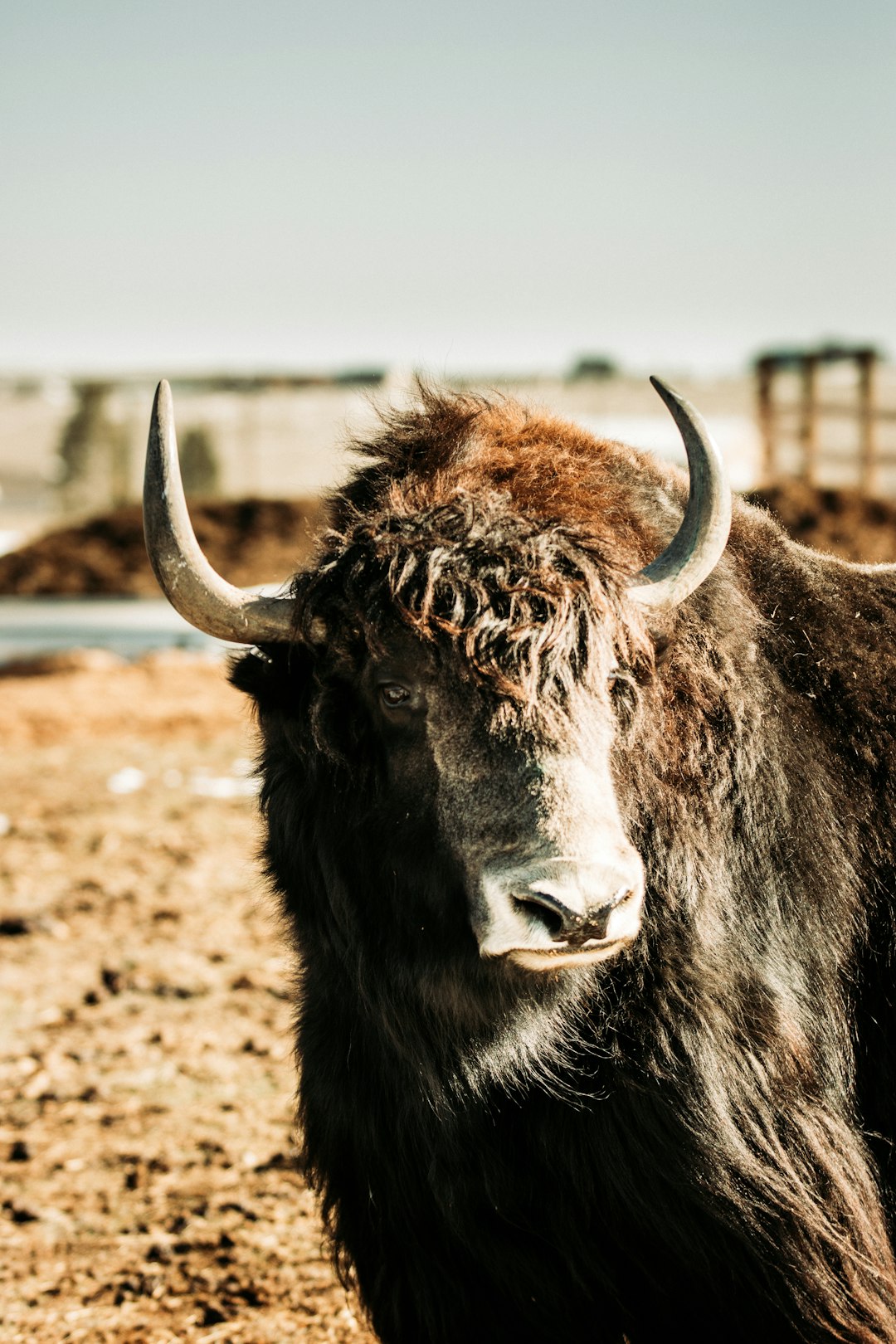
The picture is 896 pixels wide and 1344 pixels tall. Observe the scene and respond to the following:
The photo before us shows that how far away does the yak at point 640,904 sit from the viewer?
2906 millimetres

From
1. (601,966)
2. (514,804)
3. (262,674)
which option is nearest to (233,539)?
(262,674)

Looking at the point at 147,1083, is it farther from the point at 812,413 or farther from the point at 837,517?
the point at 812,413

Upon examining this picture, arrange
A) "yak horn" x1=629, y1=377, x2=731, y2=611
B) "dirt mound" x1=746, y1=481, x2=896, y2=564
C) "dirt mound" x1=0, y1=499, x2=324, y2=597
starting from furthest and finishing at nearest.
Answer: "dirt mound" x1=0, y1=499, x2=324, y2=597 < "dirt mound" x1=746, y1=481, x2=896, y2=564 < "yak horn" x1=629, y1=377, x2=731, y2=611

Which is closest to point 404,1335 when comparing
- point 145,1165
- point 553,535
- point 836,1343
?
point 836,1343

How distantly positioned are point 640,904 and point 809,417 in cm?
1713

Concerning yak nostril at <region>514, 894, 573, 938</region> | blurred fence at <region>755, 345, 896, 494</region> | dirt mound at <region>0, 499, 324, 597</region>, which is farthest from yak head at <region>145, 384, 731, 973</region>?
blurred fence at <region>755, 345, 896, 494</region>

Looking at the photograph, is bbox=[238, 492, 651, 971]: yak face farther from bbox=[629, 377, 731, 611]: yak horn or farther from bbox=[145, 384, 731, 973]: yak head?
bbox=[629, 377, 731, 611]: yak horn

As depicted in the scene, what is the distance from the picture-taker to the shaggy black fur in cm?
292

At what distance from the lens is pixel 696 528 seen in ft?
9.98

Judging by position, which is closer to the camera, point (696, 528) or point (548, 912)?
point (548, 912)

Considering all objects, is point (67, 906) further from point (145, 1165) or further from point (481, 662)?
point (481, 662)

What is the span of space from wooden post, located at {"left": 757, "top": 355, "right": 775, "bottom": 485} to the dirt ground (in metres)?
12.9

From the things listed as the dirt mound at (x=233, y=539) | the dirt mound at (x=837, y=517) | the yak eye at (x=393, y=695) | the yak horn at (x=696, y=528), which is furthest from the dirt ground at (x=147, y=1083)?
the dirt mound at (x=837, y=517)

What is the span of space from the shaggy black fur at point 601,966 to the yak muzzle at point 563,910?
1.02 feet
